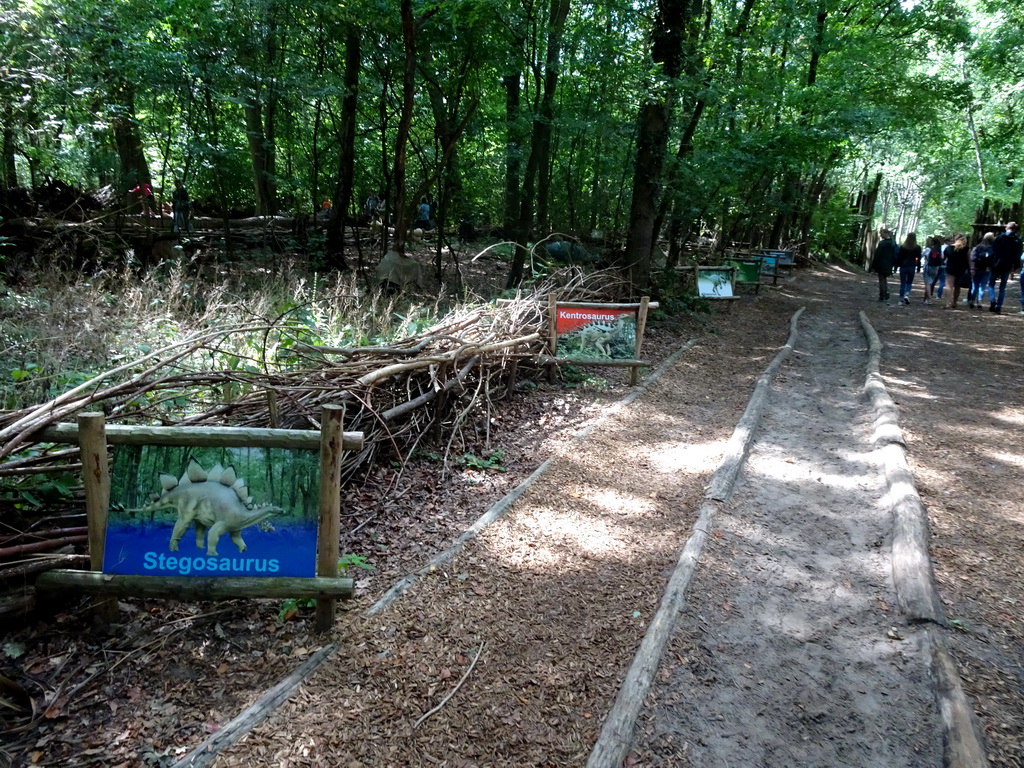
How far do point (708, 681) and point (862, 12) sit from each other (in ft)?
76.7

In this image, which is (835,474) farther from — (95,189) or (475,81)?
(95,189)

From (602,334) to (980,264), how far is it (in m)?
10.2

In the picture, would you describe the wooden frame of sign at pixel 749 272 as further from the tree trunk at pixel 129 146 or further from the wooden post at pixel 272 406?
the wooden post at pixel 272 406

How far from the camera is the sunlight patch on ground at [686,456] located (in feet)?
17.5

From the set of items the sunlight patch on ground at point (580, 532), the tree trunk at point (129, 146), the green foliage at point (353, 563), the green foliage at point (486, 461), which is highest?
the tree trunk at point (129, 146)

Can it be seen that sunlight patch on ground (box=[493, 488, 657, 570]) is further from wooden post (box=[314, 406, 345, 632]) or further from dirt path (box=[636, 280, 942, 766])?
wooden post (box=[314, 406, 345, 632])

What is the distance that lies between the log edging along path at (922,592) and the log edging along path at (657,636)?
108cm

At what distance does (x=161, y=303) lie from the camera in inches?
295

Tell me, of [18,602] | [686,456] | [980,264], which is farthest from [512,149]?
[18,602]

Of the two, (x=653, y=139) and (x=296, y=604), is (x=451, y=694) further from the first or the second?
(x=653, y=139)

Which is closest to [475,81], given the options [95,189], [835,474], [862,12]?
[95,189]

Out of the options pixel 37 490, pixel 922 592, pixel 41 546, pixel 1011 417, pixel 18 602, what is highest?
pixel 1011 417

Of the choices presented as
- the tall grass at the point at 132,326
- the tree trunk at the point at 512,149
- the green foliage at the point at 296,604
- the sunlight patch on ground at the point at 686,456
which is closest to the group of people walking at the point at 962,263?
the tree trunk at the point at 512,149

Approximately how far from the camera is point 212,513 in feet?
9.32
